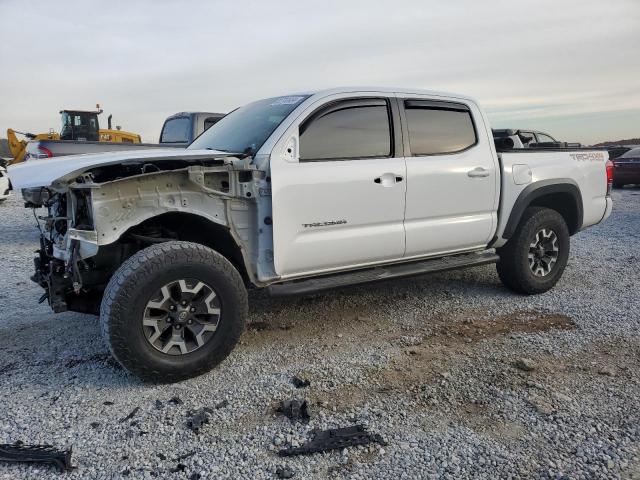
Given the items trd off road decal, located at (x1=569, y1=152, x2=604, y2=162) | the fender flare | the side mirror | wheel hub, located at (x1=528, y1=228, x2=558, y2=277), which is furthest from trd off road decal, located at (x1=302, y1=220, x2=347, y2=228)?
trd off road decal, located at (x1=569, y1=152, x2=604, y2=162)

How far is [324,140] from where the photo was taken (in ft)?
12.7

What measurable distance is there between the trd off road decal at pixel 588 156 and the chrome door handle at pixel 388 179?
2.34 meters

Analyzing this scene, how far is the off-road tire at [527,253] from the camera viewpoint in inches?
200

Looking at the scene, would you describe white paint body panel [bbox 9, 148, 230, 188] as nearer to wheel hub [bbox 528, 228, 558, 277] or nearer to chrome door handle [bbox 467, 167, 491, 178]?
chrome door handle [bbox 467, 167, 491, 178]

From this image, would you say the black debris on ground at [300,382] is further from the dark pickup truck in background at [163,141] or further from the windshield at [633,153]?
the windshield at [633,153]

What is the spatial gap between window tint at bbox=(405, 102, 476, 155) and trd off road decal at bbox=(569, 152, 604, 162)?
4.45 ft

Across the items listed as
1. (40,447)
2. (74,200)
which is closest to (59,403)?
(40,447)

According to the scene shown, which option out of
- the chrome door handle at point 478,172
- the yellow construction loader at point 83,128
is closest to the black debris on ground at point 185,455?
the chrome door handle at point 478,172

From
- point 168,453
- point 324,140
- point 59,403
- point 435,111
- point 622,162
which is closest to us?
point 168,453

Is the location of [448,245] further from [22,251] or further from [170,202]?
[22,251]

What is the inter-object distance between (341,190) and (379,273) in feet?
2.61

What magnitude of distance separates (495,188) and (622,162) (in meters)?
13.8

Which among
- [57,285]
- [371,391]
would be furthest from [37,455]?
[371,391]

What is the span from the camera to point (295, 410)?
3.06 meters
